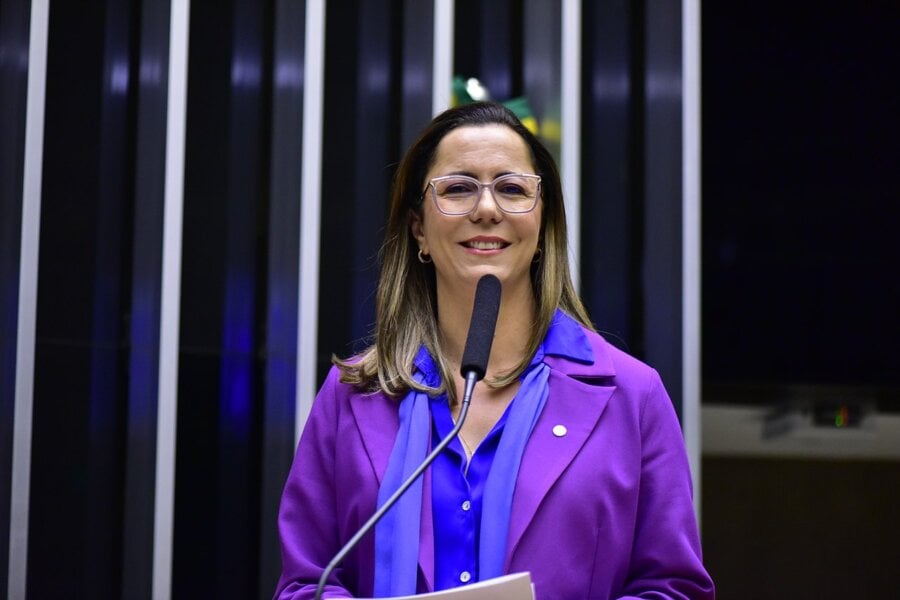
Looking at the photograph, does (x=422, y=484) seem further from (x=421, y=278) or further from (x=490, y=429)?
(x=421, y=278)

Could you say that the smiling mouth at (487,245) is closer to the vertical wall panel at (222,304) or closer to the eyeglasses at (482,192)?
the eyeglasses at (482,192)

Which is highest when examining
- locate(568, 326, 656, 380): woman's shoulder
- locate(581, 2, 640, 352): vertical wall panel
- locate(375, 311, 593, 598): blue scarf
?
locate(581, 2, 640, 352): vertical wall panel

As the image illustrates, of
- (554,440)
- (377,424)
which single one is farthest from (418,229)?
(554,440)

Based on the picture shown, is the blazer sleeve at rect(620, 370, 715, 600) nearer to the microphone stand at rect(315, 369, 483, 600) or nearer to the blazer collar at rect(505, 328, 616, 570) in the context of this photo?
the blazer collar at rect(505, 328, 616, 570)

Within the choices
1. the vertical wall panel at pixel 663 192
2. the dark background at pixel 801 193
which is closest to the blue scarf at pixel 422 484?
the vertical wall panel at pixel 663 192

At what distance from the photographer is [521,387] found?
2.14 m

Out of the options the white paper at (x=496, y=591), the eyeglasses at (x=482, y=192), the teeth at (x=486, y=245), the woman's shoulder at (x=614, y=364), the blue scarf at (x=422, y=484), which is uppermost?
the eyeglasses at (x=482, y=192)

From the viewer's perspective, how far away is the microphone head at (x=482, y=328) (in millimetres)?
1785

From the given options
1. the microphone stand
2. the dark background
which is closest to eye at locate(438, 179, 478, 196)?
the microphone stand

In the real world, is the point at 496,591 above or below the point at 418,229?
below

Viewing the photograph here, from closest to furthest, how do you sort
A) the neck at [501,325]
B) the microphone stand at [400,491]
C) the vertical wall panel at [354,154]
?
1. the microphone stand at [400,491]
2. the neck at [501,325]
3. the vertical wall panel at [354,154]

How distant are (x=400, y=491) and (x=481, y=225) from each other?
64 centimetres

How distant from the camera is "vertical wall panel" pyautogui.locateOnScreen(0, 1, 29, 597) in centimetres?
520

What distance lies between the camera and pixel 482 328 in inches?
72.1
